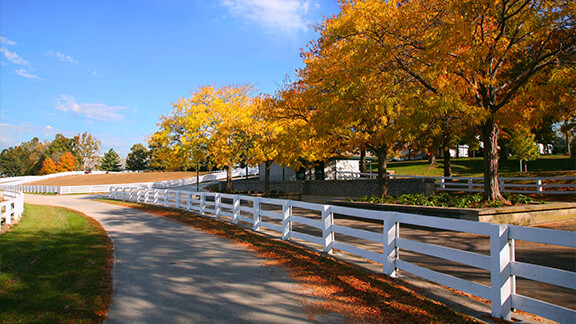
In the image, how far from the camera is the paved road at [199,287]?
15.6ft

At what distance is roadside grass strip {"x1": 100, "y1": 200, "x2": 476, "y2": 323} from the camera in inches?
176

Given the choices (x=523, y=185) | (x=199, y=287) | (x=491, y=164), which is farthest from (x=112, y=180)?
(x=199, y=287)

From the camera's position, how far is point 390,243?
645cm

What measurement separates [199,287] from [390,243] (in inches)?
131

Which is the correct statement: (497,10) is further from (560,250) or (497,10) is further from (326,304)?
(326,304)

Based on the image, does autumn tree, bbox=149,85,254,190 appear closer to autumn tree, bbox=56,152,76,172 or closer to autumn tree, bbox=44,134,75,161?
autumn tree, bbox=56,152,76,172

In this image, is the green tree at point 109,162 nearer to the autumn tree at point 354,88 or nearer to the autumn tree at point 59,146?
the autumn tree at point 59,146

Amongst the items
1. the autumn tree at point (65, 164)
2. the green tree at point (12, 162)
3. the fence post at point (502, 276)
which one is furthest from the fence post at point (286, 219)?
the green tree at point (12, 162)

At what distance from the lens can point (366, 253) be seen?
7.21m

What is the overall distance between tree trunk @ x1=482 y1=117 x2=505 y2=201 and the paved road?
8.53 m

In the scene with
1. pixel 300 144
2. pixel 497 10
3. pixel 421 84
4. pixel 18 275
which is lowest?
pixel 18 275

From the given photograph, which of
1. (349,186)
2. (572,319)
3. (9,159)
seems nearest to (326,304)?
(572,319)

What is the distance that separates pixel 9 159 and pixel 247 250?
171778 mm

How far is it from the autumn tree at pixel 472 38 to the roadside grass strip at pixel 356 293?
22.5 feet
